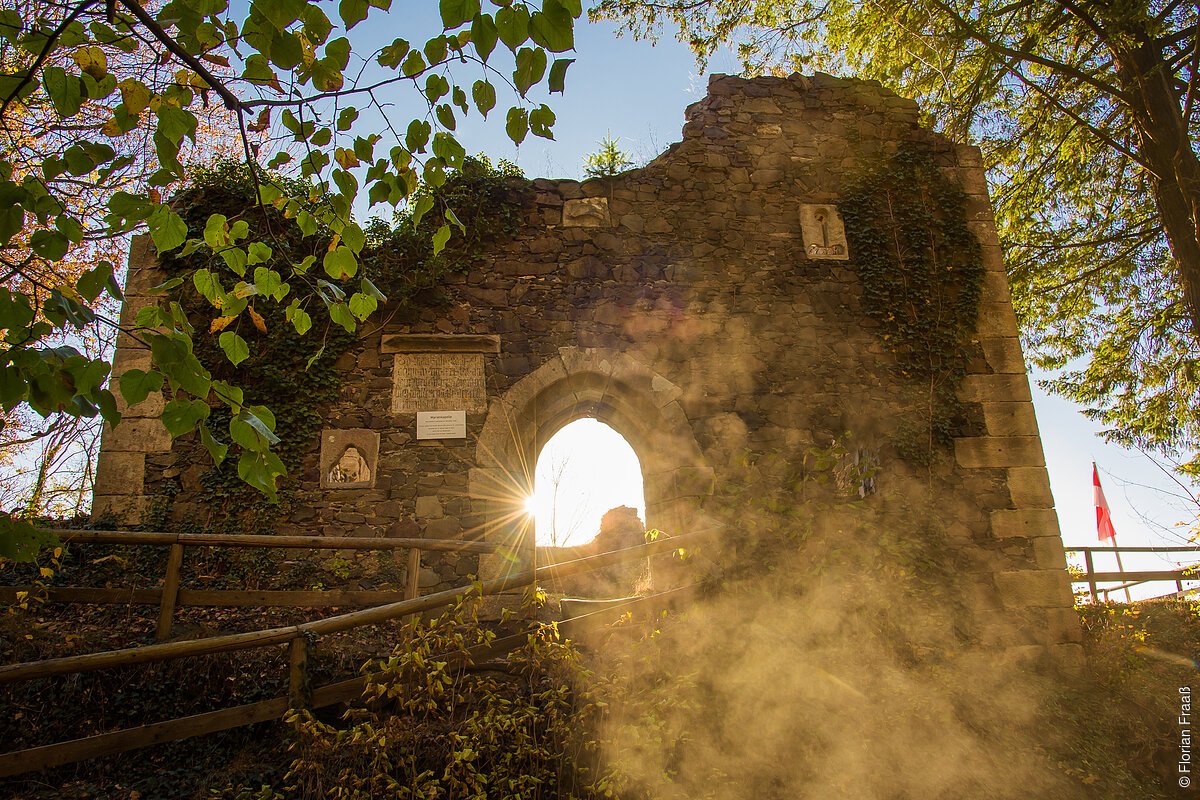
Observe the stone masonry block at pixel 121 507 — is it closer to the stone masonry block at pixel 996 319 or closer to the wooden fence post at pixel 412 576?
the wooden fence post at pixel 412 576

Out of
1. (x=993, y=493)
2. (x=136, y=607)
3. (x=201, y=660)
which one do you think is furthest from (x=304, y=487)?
(x=993, y=493)

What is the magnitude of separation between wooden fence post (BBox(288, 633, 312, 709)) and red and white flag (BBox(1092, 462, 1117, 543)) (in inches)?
426

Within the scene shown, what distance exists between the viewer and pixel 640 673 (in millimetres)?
4277

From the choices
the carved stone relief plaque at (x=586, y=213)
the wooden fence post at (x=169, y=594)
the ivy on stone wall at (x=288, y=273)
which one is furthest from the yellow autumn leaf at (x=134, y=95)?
the carved stone relief plaque at (x=586, y=213)

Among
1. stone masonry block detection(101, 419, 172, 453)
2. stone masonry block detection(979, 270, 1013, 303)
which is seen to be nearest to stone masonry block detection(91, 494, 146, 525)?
stone masonry block detection(101, 419, 172, 453)

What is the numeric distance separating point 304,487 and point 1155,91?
29.7 ft

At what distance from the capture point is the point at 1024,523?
21.8 ft

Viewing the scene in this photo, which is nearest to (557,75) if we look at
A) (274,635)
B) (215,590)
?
(274,635)

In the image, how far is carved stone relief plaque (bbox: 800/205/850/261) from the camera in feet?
24.5

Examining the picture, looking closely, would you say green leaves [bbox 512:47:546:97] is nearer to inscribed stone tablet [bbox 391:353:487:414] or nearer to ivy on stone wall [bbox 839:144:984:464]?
inscribed stone tablet [bbox 391:353:487:414]

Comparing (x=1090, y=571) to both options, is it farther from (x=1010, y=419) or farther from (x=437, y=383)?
(x=437, y=383)

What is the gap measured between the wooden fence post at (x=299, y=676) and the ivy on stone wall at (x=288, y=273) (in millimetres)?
2110

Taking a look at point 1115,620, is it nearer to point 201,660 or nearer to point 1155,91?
point 1155,91

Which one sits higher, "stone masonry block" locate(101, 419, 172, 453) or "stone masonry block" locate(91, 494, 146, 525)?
"stone masonry block" locate(101, 419, 172, 453)
